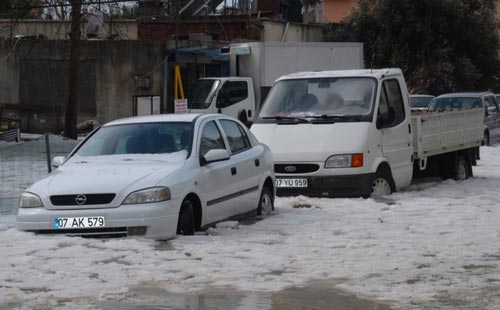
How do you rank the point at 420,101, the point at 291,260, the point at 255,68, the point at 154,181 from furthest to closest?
the point at 420,101
the point at 255,68
the point at 154,181
the point at 291,260

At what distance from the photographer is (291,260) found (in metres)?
10.1

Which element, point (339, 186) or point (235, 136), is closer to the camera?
point (235, 136)

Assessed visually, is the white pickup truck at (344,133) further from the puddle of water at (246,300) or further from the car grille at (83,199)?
the puddle of water at (246,300)

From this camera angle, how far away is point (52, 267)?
9625mm

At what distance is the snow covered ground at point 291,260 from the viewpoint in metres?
8.59

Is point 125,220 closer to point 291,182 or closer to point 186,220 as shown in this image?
point 186,220

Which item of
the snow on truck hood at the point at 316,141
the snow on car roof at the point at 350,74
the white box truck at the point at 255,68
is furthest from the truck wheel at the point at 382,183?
the white box truck at the point at 255,68

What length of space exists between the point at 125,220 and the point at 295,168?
16.6 ft

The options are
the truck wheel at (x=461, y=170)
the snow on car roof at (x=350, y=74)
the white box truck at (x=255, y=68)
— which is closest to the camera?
the snow on car roof at (x=350, y=74)

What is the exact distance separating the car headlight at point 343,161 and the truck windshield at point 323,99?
0.71 metres

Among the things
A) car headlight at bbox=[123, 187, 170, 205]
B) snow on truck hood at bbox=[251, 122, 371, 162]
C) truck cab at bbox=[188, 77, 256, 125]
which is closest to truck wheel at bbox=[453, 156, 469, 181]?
snow on truck hood at bbox=[251, 122, 371, 162]

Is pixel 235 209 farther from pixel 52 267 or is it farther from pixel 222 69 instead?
pixel 222 69

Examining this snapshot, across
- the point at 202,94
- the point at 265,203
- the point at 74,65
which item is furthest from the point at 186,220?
the point at 202,94

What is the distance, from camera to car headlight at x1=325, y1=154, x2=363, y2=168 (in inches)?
605
